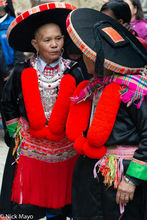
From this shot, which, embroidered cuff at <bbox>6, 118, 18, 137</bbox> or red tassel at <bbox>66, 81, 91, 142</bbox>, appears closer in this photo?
red tassel at <bbox>66, 81, 91, 142</bbox>

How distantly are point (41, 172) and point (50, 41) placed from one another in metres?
0.99

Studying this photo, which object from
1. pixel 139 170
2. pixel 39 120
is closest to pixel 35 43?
pixel 39 120

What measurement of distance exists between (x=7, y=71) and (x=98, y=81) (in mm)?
2877

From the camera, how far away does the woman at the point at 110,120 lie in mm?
1496

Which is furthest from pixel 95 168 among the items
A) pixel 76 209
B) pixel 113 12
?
pixel 113 12

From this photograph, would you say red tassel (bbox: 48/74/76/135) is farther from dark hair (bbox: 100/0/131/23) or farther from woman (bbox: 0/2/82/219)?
dark hair (bbox: 100/0/131/23)

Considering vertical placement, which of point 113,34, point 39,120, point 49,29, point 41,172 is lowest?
point 41,172

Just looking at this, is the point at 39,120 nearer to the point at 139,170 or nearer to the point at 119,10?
the point at 139,170

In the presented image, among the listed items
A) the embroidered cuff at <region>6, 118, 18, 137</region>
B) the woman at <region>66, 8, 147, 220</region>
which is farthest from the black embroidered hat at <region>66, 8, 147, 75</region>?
the embroidered cuff at <region>6, 118, 18, 137</region>

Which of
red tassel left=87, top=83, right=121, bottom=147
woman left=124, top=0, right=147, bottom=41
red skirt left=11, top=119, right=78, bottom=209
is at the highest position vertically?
red tassel left=87, top=83, right=121, bottom=147

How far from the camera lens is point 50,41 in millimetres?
Answer: 1961

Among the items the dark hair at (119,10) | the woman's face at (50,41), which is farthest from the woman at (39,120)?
the dark hair at (119,10)

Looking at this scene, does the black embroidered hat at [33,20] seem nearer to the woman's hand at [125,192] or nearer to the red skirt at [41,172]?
the red skirt at [41,172]

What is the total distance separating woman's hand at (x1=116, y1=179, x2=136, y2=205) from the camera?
1540 mm
